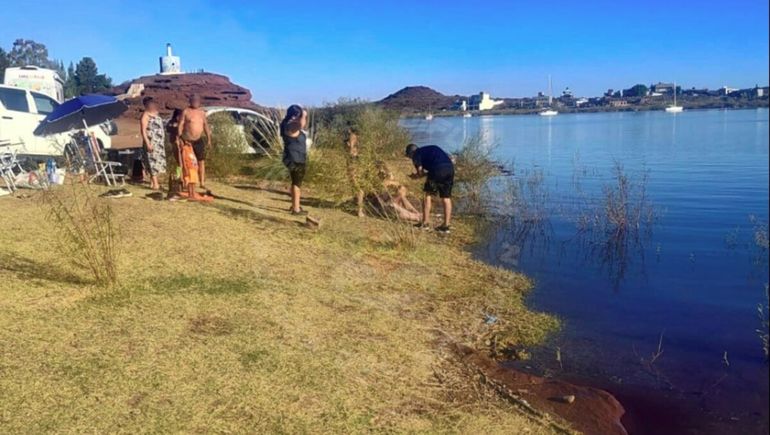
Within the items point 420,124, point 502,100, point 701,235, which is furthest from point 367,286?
point 502,100

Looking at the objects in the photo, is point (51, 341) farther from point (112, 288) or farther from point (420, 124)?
point (420, 124)

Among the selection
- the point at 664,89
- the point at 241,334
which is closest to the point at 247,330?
the point at 241,334

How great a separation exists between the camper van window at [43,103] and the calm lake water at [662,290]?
33.2 feet

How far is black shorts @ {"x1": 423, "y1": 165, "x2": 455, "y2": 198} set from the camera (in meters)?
10.8

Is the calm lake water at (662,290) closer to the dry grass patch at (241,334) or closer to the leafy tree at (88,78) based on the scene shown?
the dry grass patch at (241,334)

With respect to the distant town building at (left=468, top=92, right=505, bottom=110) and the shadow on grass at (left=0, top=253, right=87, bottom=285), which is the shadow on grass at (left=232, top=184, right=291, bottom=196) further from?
the distant town building at (left=468, top=92, right=505, bottom=110)

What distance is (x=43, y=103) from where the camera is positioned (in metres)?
14.0

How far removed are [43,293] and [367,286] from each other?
3.29 meters

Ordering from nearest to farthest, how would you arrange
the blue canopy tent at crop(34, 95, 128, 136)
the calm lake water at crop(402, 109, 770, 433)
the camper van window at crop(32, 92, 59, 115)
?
the calm lake water at crop(402, 109, 770, 433)
the blue canopy tent at crop(34, 95, 128, 136)
the camper van window at crop(32, 92, 59, 115)

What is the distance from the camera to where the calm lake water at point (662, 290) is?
514cm

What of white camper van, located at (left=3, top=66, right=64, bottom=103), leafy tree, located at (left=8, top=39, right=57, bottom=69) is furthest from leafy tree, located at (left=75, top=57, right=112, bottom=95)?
white camper van, located at (left=3, top=66, right=64, bottom=103)

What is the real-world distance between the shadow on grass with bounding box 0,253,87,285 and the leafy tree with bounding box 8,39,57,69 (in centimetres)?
5130

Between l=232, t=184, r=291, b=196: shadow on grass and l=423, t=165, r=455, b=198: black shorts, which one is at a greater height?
l=423, t=165, r=455, b=198: black shorts

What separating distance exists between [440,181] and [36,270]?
21.2 feet
